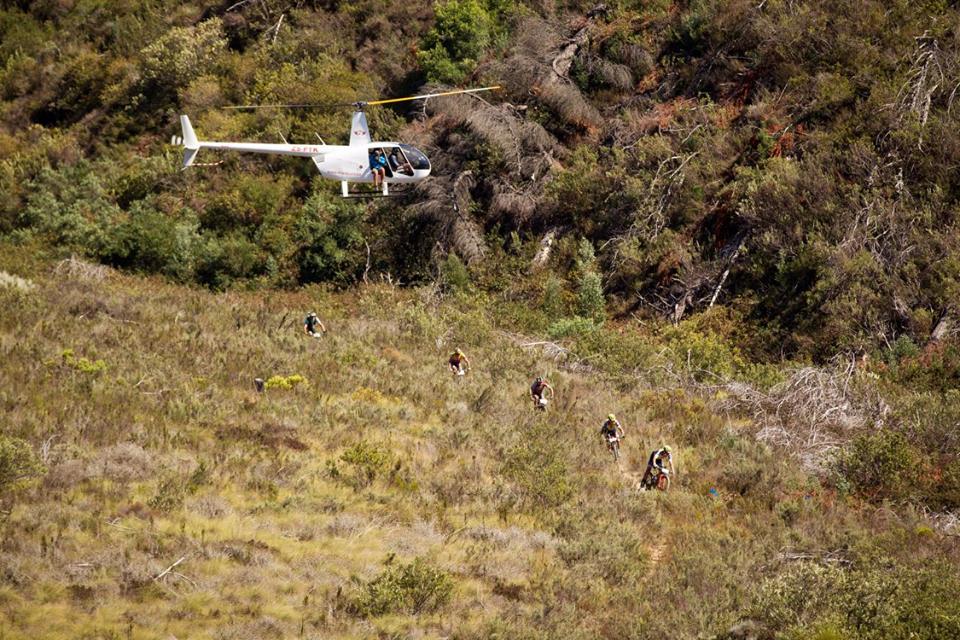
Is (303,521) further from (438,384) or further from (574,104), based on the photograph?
(574,104)

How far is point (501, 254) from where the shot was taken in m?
30.8

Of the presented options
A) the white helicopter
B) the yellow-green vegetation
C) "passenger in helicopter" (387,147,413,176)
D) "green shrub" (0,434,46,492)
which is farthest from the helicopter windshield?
"green shrub" (0,434,46,492)

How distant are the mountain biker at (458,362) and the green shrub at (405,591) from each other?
8.88 meters

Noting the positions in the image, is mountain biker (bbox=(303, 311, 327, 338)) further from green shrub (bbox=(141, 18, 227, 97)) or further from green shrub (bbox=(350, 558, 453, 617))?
green shrub (bbox=(141, 18, 227, 97))

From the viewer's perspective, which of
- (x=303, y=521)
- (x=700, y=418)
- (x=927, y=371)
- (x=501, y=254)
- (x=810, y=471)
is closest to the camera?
(x=303, y=521)

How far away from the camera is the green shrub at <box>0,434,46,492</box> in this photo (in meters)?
12.7

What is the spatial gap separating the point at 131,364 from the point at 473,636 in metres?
10.0

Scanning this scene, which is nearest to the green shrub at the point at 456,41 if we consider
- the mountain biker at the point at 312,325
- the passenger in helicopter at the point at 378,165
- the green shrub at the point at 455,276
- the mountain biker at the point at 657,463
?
the green shrub at the point at 455,276

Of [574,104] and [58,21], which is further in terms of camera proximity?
Answer: [58,21]

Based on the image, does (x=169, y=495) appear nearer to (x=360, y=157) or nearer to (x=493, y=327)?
(x=360, y=157)

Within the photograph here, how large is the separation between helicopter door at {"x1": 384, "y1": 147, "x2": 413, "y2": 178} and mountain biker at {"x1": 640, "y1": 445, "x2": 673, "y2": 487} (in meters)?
10.3

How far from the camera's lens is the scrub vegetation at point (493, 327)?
12.8 m

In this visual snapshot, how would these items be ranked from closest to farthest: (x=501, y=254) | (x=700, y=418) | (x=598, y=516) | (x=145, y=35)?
(x=598, y=516) → (x=700, y=418) → (x=501, y=254) → (x=145, y=35)

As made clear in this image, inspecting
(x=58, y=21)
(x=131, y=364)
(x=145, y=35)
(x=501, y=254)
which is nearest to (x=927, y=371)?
(x=501, y=254)
